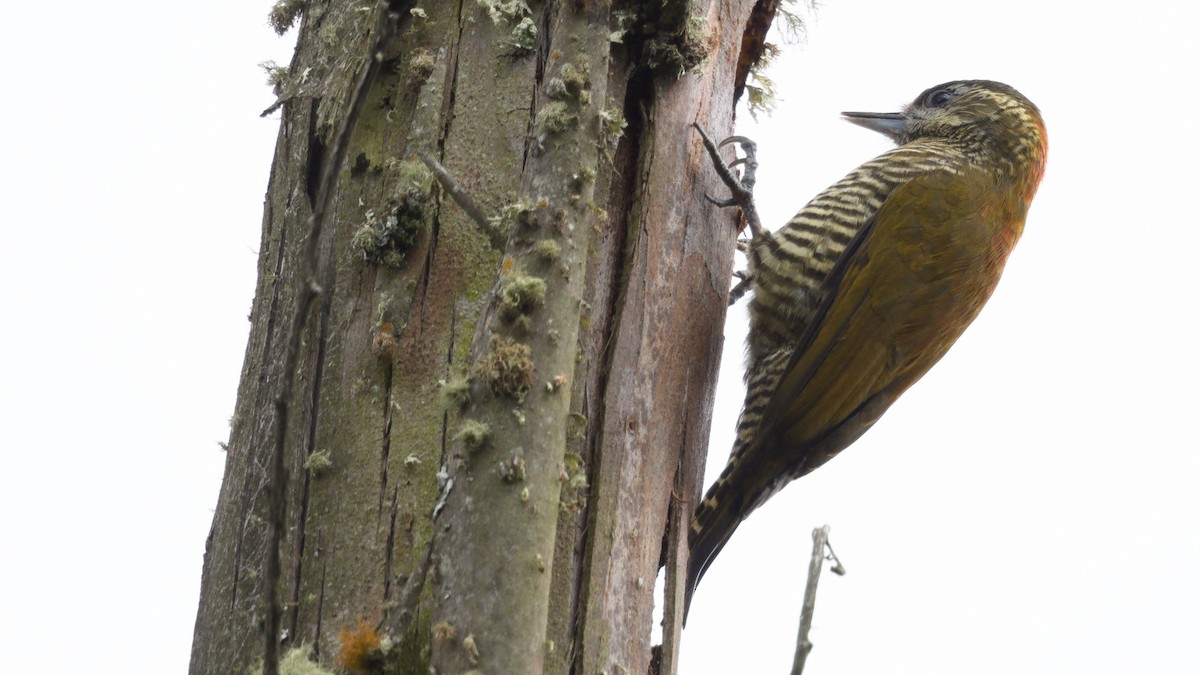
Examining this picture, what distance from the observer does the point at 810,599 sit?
5.41 ft

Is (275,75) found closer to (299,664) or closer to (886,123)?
(299,664)

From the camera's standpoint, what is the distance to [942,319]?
11.2 feet

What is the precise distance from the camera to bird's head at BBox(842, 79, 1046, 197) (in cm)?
407

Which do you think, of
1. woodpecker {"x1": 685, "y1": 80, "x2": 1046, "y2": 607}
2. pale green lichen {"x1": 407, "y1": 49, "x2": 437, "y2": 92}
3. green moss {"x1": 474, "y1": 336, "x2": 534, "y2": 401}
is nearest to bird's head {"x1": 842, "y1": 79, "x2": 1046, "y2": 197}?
woodpecker {"x1": 685, "y1": 80, "x2": 1046, "y2": 607}

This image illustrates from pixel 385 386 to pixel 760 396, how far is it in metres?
1.76

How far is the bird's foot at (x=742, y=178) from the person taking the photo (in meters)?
2.61

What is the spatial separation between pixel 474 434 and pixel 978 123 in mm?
3205

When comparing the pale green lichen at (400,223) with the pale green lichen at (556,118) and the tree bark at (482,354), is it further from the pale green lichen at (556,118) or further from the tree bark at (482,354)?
the pale green lichen at (556,118)

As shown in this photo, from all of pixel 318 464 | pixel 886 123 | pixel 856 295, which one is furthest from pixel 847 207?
pixel 318 464

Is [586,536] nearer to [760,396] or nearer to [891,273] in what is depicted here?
[760,396]

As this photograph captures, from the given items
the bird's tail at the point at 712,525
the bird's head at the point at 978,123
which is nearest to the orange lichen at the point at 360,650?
the bird's tail at the point at 712,525

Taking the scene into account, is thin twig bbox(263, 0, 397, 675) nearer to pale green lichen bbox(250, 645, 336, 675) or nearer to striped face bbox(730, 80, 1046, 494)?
pale green lichen bbox(250, 645, 336, 675)

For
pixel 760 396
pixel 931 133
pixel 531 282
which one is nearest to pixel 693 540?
pixel 760 396

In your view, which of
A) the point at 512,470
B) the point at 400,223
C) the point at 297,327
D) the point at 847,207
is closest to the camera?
the point at 297,327
